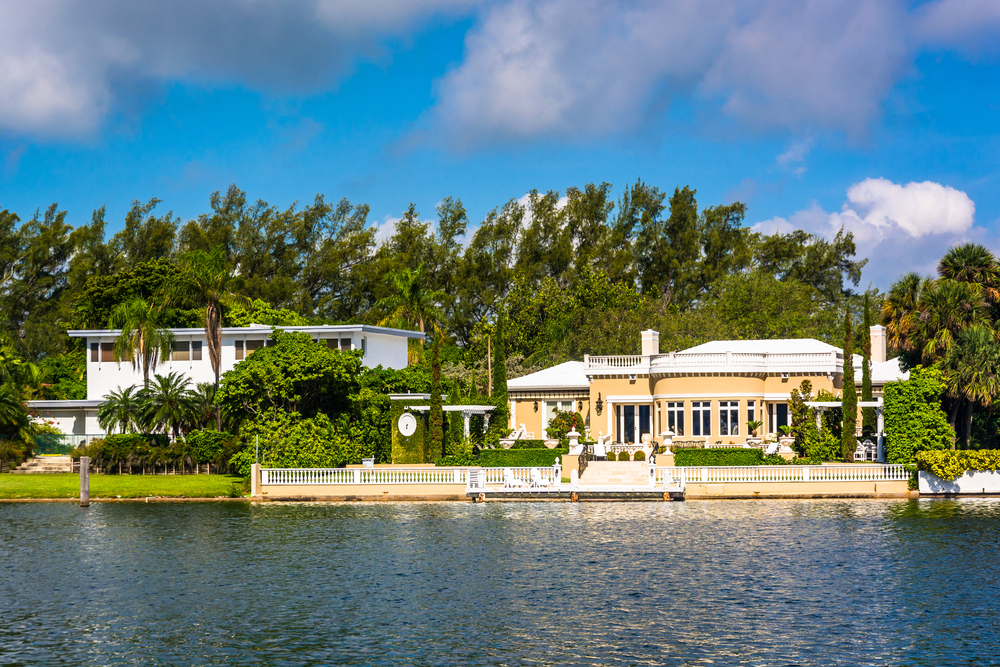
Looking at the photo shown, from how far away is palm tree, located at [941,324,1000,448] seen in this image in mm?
41844

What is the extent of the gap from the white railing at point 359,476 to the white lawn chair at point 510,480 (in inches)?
60.5

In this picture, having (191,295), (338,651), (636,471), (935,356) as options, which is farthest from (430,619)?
(191,295)

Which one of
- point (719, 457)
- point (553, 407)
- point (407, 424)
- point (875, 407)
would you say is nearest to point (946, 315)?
point (875, 407)

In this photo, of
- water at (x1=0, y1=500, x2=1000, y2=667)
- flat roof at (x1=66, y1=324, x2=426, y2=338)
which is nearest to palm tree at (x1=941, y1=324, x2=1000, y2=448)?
water at (x1=0, y1=500, x2=1000, y2=667)

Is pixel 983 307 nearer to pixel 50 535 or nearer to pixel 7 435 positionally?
pixel 50 535

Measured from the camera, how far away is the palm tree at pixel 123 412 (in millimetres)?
53406

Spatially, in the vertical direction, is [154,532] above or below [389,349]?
below

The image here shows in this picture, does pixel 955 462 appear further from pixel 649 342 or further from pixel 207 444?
pixel 207 444

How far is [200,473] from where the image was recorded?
50094mm

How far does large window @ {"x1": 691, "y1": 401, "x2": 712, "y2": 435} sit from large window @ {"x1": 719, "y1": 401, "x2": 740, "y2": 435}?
62 cm

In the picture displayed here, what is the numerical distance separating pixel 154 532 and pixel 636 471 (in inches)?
813

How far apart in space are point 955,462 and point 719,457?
30.3 ft

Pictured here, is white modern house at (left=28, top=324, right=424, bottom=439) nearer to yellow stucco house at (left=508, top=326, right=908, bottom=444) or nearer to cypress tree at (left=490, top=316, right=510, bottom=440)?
cypress tree at (left=490, top=316, right=510, bottom=440)

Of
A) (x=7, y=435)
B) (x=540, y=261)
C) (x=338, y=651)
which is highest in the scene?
(x=540, y=261)
